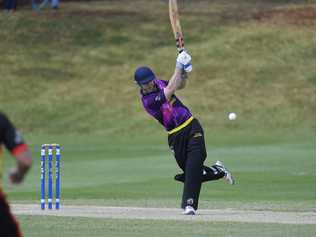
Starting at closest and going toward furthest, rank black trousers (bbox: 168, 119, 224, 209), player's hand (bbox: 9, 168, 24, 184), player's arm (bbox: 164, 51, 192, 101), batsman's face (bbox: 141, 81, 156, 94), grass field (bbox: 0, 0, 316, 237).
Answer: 1. player's hand (bbox: 9, 168, 24, 184)
2. player's arm (bbox: 164, 51, 192, 101)
3. batsman's face (bbox: 141, 81, 156, 94)
4. black trousers (bbox: 168, 119, 224, 209)
5. grass field (bbox: 0, 0, 316, 237)

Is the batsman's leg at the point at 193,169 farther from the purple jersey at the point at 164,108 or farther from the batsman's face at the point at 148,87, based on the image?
the batsman's face at the point at 148,87

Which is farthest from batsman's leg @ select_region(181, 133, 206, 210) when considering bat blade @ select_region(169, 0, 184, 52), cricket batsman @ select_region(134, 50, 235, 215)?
bat blade @ select_region(169, 0, 184, 52)

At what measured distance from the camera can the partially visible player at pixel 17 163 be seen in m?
7.61

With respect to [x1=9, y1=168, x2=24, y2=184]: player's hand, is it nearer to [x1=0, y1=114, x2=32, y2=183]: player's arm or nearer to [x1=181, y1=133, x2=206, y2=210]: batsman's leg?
[x1=0, y1=114, x2=32, y2=183]: player's arm

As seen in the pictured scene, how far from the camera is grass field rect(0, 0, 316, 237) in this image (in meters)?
21.1

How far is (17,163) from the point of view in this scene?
25.2ft

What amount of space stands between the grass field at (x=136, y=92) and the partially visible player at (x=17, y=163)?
8.70 meters

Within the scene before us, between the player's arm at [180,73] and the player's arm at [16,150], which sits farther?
the player's arm at [180,73]

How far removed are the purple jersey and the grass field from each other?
3346 mm

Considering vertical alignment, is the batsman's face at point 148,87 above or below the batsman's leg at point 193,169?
above

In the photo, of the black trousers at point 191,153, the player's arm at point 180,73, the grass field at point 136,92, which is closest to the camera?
the player's arm at point 180,73

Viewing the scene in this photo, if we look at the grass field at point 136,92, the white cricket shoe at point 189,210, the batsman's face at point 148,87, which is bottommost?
the grass field at point 136,92

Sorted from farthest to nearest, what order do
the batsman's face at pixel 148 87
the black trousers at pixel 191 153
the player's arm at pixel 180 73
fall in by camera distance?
the black trousers at pixel 191 153 < the batsman's face at pixel 148 87 < the player's arm at pixel 180 73

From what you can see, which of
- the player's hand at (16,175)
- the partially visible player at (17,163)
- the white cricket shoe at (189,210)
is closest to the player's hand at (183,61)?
the white cricket shoe at (189,210)
